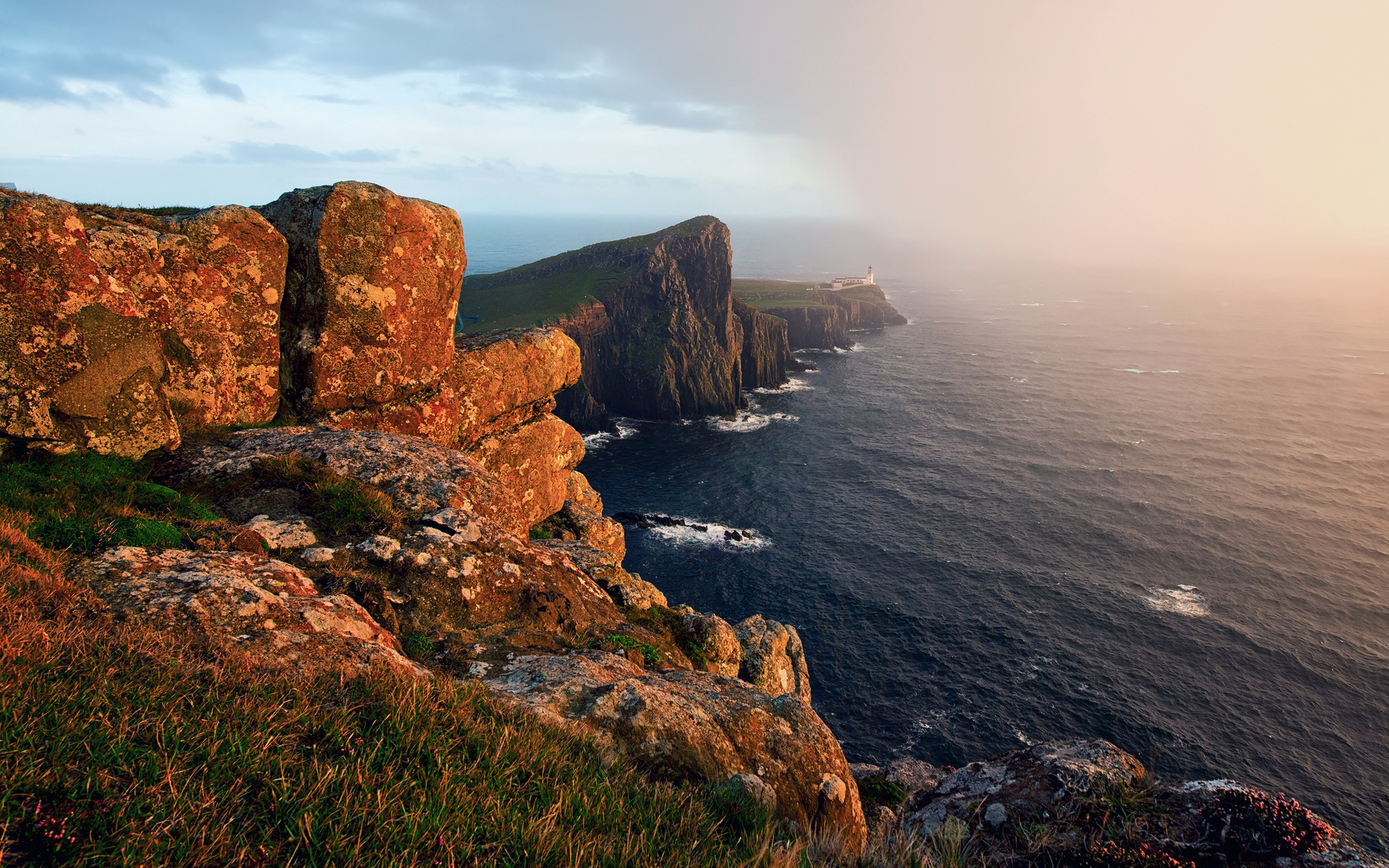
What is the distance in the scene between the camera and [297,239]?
17578mm

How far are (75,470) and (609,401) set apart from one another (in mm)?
109276

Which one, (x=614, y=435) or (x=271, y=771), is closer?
(x=271, y=771)

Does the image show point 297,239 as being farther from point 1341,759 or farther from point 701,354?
point 701,354

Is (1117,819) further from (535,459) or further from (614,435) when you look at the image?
(614,435)

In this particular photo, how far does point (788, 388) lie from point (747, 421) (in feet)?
77.0

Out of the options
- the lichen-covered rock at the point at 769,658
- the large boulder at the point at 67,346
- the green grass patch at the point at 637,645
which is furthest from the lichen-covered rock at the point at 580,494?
the large boulder at the point at 67,346

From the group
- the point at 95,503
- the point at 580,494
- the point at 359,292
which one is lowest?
the point at 580,494

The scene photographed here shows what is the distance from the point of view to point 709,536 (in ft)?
218

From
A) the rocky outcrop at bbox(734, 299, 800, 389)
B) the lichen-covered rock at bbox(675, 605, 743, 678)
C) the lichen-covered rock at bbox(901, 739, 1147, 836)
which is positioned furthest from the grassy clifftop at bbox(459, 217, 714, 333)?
the lichen-covered rock at bbox(901, 739, 1147, 836)

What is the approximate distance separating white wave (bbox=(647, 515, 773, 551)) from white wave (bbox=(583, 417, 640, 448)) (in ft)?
111

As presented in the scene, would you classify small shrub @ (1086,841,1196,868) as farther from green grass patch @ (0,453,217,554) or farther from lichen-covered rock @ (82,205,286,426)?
lichen-covered rock @ (82,205,286,426)

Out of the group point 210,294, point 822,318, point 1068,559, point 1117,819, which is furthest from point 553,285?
point 1117,819

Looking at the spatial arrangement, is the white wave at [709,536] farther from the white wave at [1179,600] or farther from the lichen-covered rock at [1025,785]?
the lichen-covered rock at [1025,785]

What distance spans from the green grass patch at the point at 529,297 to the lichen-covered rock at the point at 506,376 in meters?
97.3
